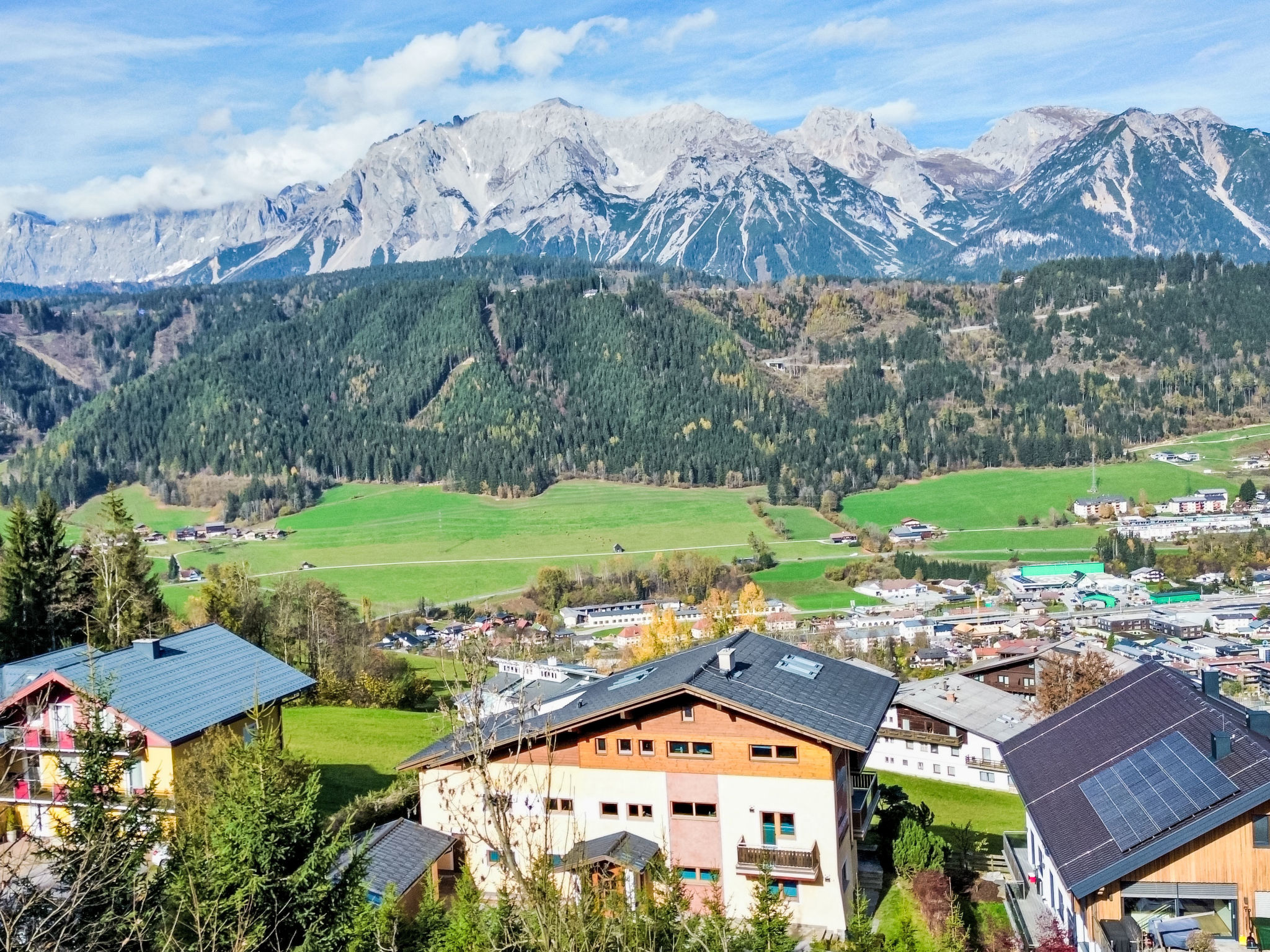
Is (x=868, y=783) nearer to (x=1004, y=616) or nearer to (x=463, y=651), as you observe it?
(x=463, y=651)

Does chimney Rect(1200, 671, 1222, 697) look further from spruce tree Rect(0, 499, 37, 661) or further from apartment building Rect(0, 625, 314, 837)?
spruce tree Rect(0, 499, 37, 661)

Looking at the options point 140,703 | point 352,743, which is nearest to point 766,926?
point 140,703

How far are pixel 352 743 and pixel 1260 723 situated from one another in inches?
1225

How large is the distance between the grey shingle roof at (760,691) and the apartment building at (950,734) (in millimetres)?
21993

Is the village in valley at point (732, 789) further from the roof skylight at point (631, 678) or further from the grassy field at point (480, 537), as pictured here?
the grassy field at point (480, 537)

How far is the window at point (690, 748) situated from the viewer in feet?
87.4

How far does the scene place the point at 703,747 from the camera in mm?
26719

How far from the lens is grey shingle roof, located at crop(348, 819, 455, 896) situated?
2408cm

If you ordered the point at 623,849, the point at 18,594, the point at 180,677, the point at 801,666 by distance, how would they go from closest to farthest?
the point at 623,849 < the point at 801,666 < the point at 180,677 < the point at 18,594

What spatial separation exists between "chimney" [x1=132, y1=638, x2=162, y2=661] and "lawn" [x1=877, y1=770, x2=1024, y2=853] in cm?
2504

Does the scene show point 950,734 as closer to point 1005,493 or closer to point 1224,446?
point 1005,493

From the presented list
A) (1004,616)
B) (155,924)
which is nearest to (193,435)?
(1004,616)

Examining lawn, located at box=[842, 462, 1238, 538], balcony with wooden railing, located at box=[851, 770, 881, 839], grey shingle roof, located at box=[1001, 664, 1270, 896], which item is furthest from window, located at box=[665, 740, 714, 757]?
lawn, located at box=[842, 462, 1238, 538]

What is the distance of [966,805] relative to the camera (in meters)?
45.2
